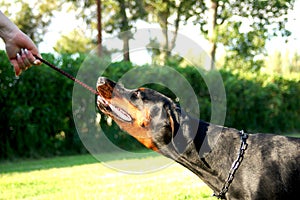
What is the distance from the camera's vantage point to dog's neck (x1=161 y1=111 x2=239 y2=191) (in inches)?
168

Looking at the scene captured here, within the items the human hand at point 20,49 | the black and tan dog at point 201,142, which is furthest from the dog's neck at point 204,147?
the human hand at point 20,49

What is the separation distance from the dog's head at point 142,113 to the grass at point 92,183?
1819 millimetres

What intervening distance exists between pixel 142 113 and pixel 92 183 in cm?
348

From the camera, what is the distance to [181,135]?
4.29 meters

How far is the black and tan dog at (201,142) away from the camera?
4.06 meters

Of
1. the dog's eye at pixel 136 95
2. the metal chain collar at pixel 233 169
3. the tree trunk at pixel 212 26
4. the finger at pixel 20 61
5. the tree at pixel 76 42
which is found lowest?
the metal chain collar at pixel 233 169

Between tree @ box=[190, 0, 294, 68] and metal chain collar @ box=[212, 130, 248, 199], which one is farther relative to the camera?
tree @ box=[190, 0, 294, 68]

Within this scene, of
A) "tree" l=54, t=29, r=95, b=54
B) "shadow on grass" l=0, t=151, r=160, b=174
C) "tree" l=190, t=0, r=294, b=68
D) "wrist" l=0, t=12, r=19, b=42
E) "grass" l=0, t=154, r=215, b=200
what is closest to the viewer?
"wrist" l=0, t=12, r=19, b=42

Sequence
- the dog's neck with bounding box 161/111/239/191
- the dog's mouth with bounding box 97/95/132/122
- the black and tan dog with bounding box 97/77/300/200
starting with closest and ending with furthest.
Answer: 1. the black and tan dog with bounding box 97/77/300/200
2. the dog's neck with bounding box 161/111/239/191
3. the dog's mouth with bounding box 97/95/132/122

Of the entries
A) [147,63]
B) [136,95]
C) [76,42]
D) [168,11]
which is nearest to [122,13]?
[168,11]

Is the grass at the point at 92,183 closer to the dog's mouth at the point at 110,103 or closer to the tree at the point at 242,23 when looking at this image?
the dog's mouth at the point at 110,103

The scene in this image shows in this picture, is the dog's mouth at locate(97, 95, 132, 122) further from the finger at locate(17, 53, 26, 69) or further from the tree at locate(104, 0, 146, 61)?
the tree at locate(104, 0, 146, 61)

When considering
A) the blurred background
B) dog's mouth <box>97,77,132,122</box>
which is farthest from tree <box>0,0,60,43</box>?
dog's mouth <box>97,77,132,122</box>

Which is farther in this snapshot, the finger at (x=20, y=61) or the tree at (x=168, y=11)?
the tree at (x=168, y=11)
